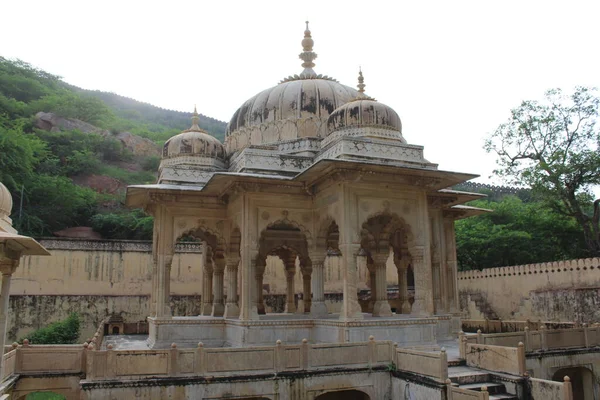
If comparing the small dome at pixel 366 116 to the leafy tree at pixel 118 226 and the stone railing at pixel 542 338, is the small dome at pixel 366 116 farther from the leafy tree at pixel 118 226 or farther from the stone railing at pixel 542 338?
the leafy tree at pixel 118 226

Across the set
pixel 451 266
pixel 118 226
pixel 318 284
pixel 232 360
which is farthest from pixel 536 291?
pixel 118 226

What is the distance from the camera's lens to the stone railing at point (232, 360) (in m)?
8.83

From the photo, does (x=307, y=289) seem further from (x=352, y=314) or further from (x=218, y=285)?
(x=352, y=314)

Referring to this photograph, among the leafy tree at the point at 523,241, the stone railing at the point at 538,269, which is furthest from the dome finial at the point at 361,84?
the leafy tree at the point at 523,241

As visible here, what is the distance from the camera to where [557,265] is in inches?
821

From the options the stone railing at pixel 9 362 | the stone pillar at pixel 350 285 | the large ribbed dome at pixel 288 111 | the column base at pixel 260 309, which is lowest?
the stone railing at pixel 9 362

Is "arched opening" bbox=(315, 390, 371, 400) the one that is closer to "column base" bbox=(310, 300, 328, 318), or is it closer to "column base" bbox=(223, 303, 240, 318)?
"column base" bbox=(310, 300, 328, 318)

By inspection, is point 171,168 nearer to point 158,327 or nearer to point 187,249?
point 158,327

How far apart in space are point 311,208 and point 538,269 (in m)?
13.1

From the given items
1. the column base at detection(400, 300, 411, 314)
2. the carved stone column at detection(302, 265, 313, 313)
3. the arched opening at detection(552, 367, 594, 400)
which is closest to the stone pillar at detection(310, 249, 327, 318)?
the column base at detection(400, 300, 411, 314)

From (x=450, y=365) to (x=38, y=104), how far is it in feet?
146

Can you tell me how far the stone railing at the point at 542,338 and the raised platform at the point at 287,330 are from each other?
1.33 m

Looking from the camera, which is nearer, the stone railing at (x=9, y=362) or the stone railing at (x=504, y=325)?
the stone railing at (x=9, y=362)

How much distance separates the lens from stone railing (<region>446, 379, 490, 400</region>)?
7806mm
